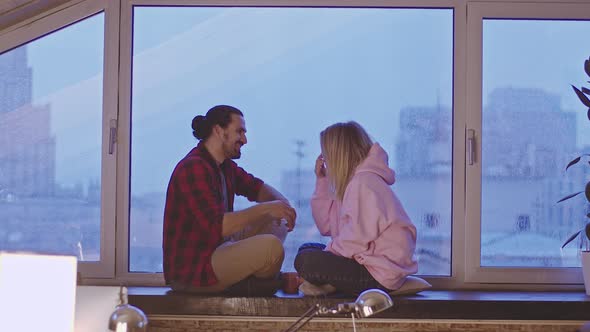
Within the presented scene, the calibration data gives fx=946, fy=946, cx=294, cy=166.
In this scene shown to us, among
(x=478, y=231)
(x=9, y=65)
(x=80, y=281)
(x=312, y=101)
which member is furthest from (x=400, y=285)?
(x=9, y=65)

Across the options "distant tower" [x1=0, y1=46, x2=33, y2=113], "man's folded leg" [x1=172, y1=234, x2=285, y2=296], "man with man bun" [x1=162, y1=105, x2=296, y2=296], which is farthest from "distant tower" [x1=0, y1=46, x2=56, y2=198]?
"man's folded leg" [x1=172, y1=234, x2=285, y2=296]

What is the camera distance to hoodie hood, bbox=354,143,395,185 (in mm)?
4535

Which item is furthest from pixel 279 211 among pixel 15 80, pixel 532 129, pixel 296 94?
pixel 15 80

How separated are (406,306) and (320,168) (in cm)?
88

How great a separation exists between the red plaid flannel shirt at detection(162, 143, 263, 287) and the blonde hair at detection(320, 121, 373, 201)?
0.57m

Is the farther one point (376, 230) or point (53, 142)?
point (53, 142)

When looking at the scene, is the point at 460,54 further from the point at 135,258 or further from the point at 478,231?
the point at 135,258

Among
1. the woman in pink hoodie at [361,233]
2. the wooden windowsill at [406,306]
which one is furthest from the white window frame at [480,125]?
the woman in pink hoodie at [361,233]

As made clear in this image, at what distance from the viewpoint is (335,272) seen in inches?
176

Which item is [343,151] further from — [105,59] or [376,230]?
[105,59]

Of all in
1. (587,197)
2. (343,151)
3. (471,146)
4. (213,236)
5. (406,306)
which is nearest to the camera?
(406,306)

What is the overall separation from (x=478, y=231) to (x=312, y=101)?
1.14 meters

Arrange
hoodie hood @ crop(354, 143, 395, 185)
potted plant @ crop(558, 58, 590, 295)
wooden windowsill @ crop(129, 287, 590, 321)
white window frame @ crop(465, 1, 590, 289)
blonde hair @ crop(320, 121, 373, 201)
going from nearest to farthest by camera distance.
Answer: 1. wooden windowsill @ crop(129, 287, 590, 321)
2. hoodie hood @ crop(354, 143, 395, 185)
3. blonde hair @ crop(320, 121, 373, 201)
4. potted plant @ crop(558, 58, 590, 295)
5. white window frame @ crop(465, 1, 590, 289)

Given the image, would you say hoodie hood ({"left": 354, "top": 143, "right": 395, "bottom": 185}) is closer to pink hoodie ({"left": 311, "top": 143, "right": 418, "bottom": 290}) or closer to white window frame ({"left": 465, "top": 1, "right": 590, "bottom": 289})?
pink hoodie ({"left": 311, "top": 143, "right": 418, "bottom": 290})
